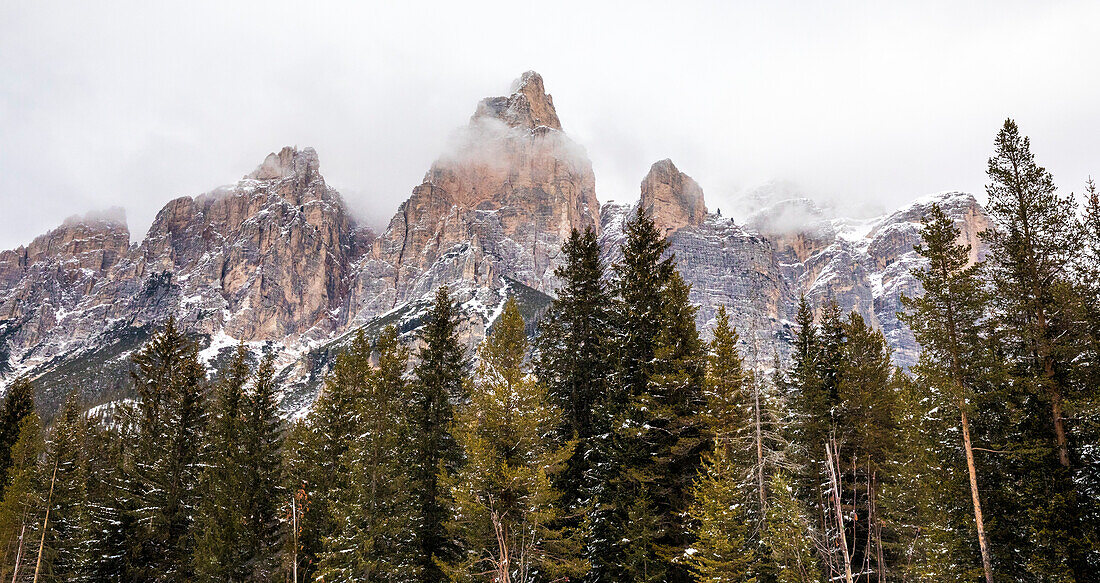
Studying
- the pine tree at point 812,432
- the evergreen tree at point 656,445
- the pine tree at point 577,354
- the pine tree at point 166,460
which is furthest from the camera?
the pine tree at point 166,460

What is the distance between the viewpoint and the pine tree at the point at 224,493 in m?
25.1

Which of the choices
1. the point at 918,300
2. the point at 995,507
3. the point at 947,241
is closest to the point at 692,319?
the point at 918,300

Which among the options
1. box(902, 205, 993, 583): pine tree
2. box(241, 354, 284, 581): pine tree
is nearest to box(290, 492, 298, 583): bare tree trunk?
box(241, 354, 284, 581): pine tree

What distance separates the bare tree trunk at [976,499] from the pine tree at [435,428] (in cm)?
1830

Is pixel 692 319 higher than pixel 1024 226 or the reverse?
the reverse

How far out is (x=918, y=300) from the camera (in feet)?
63.7

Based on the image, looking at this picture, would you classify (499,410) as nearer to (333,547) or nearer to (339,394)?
(333,547)

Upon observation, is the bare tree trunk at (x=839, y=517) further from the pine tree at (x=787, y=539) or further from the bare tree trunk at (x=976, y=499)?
the bare tree trunk at (x=976, y=499)

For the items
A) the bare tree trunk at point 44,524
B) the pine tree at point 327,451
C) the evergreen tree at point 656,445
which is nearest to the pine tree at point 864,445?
the evergreen tree at point 656,445

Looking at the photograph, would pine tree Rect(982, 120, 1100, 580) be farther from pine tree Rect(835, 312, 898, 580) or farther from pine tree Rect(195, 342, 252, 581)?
pine tree Rect(195, 342, 252, 581)

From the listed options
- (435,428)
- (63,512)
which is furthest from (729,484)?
(63,512)

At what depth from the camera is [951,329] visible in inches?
734

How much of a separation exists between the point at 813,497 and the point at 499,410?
1551cm

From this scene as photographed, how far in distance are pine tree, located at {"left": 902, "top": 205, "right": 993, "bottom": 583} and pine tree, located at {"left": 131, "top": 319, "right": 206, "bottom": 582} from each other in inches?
1269
